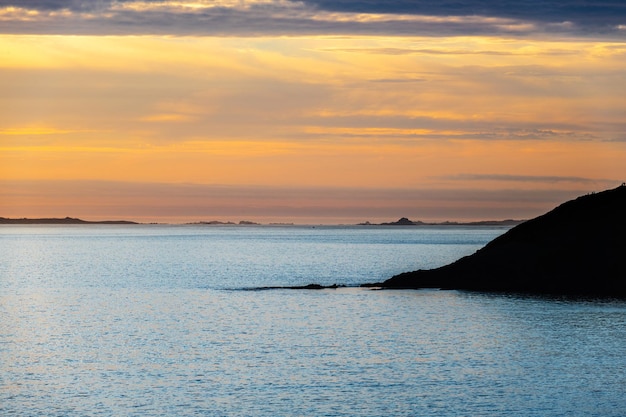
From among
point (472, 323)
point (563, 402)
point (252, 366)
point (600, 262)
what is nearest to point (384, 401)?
point (563, 402)

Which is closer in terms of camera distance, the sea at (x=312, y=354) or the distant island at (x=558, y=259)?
the sea at (x=312, y=354)

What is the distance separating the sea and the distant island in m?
3.84

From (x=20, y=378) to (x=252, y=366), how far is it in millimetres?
13498

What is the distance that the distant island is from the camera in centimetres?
9931

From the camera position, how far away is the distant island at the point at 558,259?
9931 cm

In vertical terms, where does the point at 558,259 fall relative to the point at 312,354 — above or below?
above

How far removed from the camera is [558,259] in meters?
103

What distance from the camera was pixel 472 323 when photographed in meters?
76.7

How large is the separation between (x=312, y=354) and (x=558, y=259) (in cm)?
4956

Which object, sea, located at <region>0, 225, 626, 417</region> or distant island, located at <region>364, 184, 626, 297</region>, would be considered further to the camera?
distant island, located at <region>364, 184, 626, 297</region>

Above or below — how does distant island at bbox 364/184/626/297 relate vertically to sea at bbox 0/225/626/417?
above

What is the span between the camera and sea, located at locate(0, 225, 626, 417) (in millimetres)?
46406

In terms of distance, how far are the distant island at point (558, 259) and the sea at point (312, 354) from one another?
151 inches

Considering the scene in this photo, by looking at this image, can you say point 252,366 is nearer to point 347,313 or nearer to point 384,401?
point 384,401
